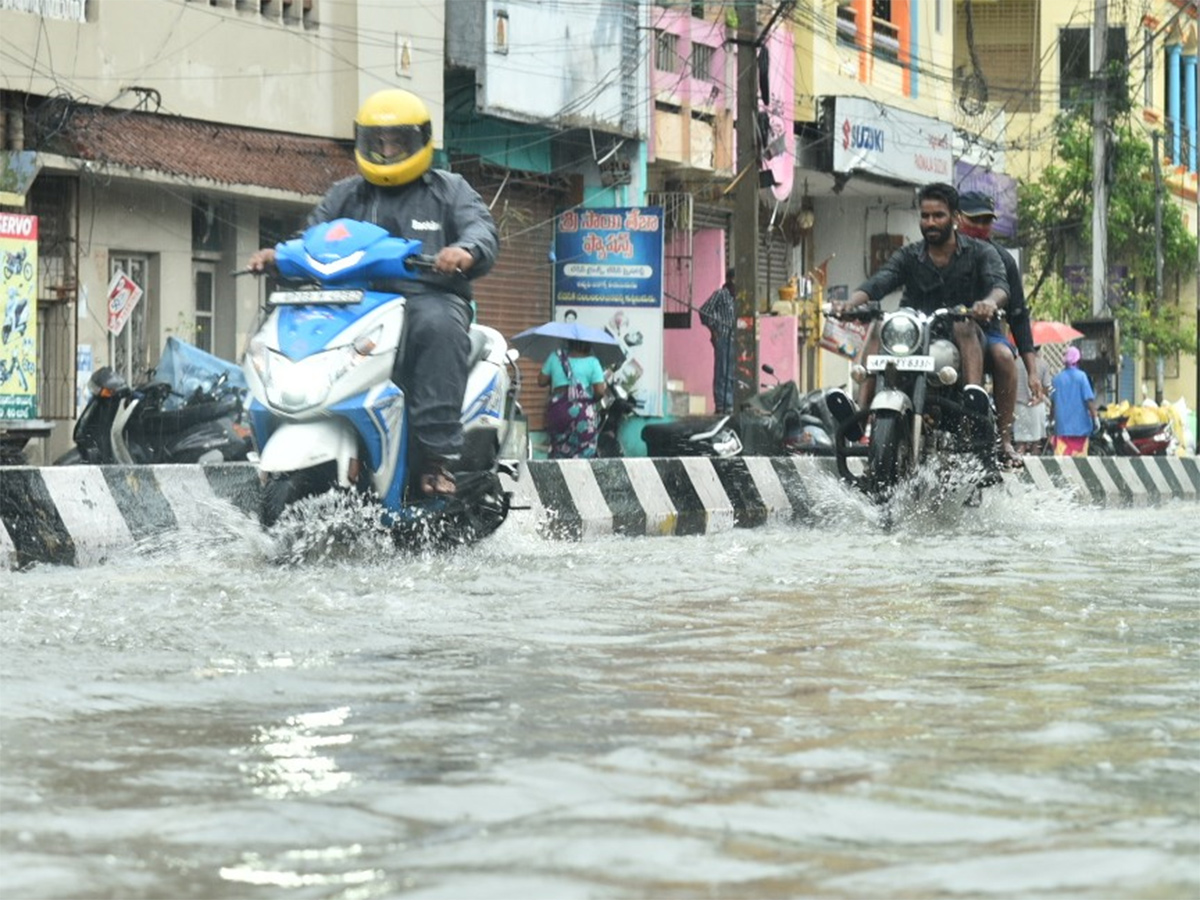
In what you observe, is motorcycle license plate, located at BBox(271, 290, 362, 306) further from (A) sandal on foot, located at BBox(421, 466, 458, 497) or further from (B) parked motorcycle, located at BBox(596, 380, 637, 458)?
(B) parked motorcycle, located at BBox(596, 380, 637, 458)

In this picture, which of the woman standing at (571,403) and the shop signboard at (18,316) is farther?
the woman standing at (571,403)

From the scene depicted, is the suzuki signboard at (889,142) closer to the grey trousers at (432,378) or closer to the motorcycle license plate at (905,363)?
the motorcycle license plate at (905,363)

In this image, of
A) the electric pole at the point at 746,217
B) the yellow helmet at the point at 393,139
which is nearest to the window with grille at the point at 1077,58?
the electric pole at the point at 746,217

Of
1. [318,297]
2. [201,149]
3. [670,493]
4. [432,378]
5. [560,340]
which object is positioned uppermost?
[201,149]

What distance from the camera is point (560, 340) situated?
24.8 meters

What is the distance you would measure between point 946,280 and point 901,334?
0.78 meters

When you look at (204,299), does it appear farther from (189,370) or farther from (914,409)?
(914,409)

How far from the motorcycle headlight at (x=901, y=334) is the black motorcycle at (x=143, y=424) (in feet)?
20.4

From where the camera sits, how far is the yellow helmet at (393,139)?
867 cm

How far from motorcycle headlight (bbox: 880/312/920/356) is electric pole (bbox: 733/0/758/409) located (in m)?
12.8

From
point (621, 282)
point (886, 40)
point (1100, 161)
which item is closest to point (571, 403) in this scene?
point (621, 282)

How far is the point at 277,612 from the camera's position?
659 centimetres

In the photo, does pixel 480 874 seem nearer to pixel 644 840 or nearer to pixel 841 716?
pixel 644 840

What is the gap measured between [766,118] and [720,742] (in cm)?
2404
